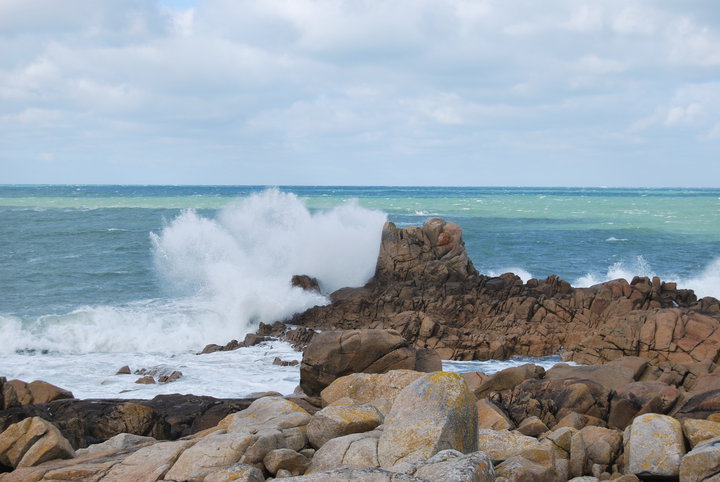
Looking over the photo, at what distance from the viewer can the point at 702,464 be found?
21.5 feet

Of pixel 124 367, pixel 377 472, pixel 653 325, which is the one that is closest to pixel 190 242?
pixel 124 367

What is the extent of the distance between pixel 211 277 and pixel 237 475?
21887 millimetres

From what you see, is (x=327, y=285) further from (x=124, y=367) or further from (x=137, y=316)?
(x=124, y=367)

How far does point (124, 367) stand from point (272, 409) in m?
9.13

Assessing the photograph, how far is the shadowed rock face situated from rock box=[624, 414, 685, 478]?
Result: 28.3ft

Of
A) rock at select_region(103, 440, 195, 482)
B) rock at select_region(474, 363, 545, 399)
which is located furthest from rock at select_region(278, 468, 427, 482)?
rock at select_region(474, 363, 545, 399)

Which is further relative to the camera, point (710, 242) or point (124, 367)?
point (710, 242)

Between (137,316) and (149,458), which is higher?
Result: (149,458)

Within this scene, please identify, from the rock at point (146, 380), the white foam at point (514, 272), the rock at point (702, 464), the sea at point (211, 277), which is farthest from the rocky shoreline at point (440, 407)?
the white foam at point (514, 272)

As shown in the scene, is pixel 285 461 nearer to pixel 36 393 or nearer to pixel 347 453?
pixel 347 453

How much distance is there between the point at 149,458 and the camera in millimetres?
7270

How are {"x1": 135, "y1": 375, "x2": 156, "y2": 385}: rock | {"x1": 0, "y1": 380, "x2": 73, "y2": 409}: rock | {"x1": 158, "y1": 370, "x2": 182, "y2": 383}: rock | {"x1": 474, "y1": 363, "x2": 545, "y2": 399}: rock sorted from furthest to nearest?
{"x1": 158, "y1": 370, "x2": 182, "y2": 383}: rock → {"x1": 135, "y1": 375, "x2": 156, "y2": 385}: rock → {"x1": 0, "y1": 380, "x2": 73, "y2": 409}: rock → {"x1": 474, "y1": 363, "x2": 545, "y2": 399}: rock

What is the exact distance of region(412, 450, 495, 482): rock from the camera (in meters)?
5.28

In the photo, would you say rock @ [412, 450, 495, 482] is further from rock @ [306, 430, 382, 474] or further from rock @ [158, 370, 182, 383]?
rock @ [158, 370, 182, 383]
